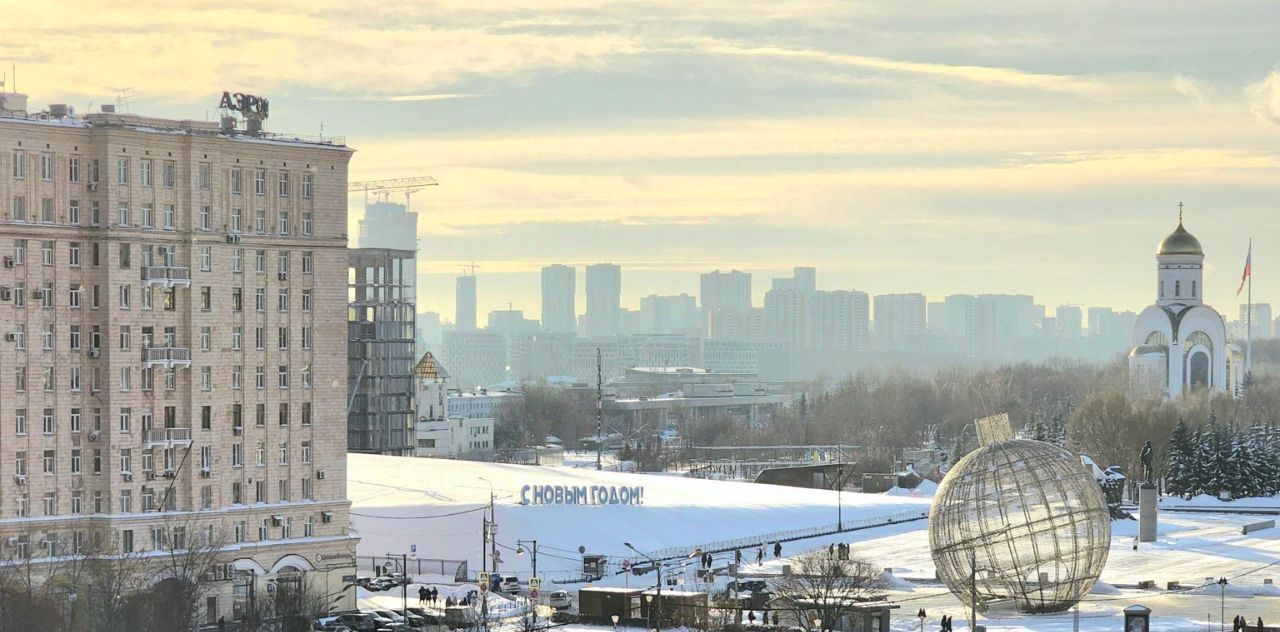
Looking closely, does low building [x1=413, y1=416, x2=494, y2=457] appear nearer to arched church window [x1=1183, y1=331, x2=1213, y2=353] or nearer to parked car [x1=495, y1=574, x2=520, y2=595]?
arched church window [x1=1183, y1=331, x2=1213, y2=353]

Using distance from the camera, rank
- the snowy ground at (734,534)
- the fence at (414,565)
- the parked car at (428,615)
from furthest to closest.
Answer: the fence at (414,565) → the snowy ground at (734,534) → the parked car at (428,615)

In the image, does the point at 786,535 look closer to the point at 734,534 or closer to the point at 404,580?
the point at 734,534

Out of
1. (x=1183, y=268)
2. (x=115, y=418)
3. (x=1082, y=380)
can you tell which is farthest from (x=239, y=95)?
(x=1082, y=380)

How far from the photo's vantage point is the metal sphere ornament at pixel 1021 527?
5600cm

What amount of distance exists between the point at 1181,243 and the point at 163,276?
291 ft

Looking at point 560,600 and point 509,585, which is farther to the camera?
point 509,585

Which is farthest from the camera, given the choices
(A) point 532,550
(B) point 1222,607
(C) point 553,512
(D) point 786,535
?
(D) point 786,535

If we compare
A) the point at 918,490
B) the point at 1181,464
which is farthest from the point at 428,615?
the point at 1181,464

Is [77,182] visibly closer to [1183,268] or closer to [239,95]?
[239,95]

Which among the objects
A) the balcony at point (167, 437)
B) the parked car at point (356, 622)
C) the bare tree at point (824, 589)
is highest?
the balcony at point (167, 437)

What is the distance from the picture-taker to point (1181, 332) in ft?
437

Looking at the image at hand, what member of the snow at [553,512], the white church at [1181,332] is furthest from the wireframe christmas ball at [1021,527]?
the white church at [1181,332]

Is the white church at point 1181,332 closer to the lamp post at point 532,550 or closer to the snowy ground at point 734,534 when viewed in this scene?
the snowy ground at point 734,534

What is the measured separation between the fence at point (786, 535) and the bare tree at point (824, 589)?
11.1 meters
